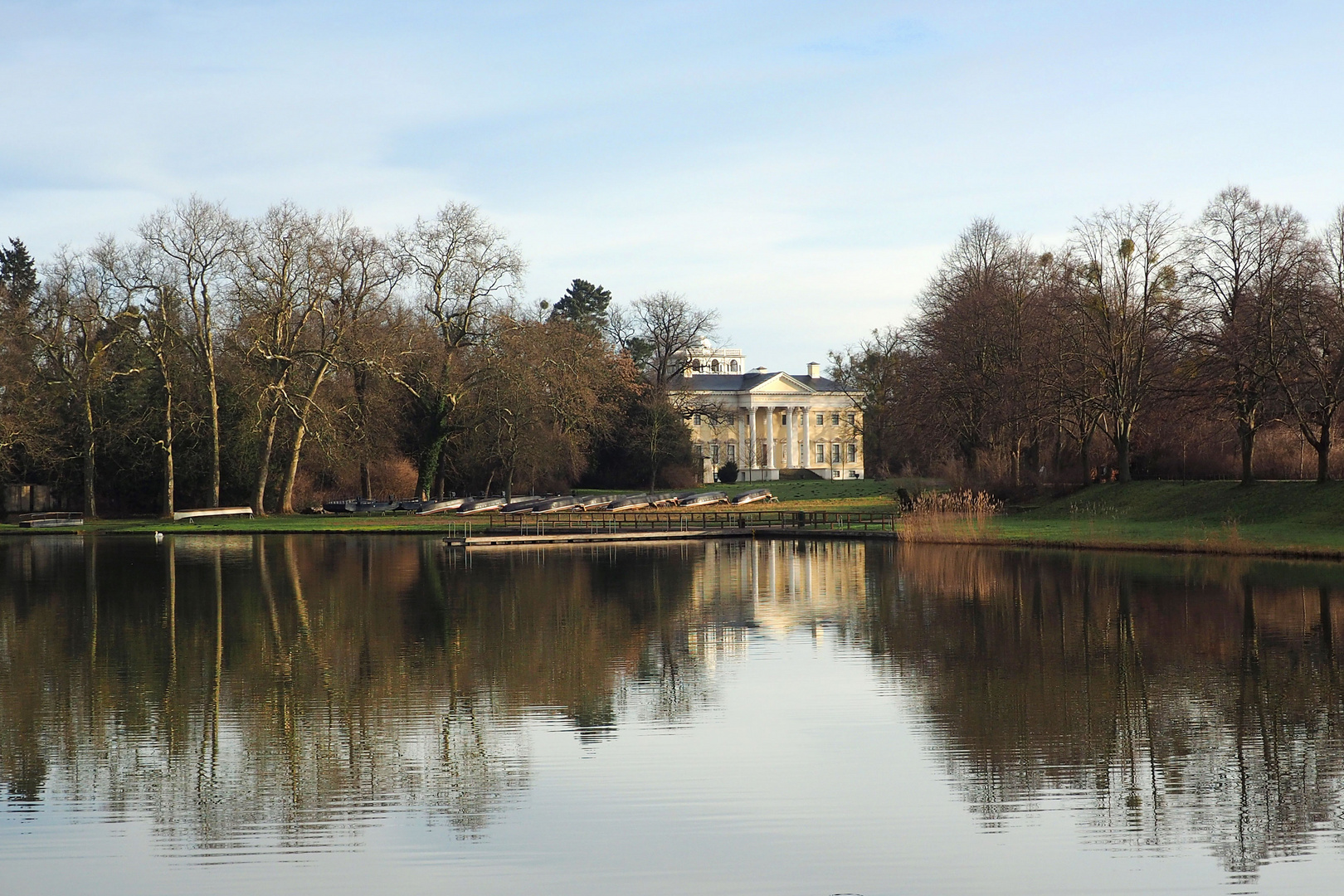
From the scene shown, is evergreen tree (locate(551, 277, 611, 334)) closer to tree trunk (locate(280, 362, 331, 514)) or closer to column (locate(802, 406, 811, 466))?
column (locate(802, 406, 811, 466))

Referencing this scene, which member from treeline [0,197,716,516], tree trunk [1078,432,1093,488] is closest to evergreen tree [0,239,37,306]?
treeline [0,197,716,516]

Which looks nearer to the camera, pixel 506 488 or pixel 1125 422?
pixel 1125 422

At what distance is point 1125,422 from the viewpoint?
5219 cm

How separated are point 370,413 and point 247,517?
8245 mm

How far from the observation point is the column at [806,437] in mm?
116775

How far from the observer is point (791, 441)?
117m

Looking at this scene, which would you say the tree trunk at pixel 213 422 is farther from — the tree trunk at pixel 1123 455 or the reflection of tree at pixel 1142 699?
the reflection of tree at pixel 1142 699

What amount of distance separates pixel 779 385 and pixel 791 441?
5390mm

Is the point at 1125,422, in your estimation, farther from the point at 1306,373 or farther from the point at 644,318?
the point at 644,318

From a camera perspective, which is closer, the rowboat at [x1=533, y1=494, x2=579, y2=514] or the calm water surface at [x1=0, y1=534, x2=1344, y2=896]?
the calm water surface at [x1=0, y1=534, x2=1344, y2=896]

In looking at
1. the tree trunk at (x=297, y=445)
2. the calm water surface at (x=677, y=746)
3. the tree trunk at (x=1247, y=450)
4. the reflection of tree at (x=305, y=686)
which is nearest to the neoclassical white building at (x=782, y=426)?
the tree trunk at (x=297, y=445)

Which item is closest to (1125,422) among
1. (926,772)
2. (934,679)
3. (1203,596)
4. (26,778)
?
(1203,596)

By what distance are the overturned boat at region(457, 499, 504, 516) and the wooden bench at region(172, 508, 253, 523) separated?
31.1ft

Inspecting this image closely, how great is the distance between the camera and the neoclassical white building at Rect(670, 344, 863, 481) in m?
114
